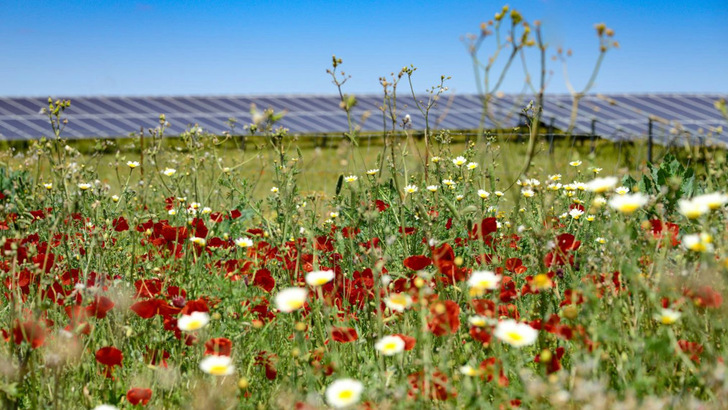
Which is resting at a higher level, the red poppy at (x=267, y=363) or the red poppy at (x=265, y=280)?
the red poppy at (x=265, y=280)

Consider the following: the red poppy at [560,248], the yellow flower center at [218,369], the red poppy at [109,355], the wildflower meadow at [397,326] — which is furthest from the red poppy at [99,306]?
the red poppy at [560,248]

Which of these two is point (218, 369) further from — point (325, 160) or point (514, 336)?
point (325, 160)

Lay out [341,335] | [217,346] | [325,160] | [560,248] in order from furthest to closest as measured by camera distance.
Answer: [325,160]
[560,248]
[341,335]
[217,346]

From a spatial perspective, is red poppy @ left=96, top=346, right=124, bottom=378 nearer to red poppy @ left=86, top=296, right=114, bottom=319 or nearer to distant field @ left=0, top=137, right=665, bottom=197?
red poppy @ left=86, top=296, right=114, bottom=319

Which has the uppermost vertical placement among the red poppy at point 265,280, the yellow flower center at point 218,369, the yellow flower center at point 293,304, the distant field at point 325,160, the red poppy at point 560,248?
the yellow flower center at point 293,304

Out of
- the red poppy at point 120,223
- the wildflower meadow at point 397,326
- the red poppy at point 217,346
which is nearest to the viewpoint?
the wildflower meadow at point 397,326

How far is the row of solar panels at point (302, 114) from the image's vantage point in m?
12.5

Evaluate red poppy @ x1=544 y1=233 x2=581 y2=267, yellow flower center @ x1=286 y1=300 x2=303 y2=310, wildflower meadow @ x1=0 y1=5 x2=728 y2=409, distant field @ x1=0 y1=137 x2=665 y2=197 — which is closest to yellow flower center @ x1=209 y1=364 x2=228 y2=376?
wildflower meadow @ x1=0 y1=5 x2=728 y2=409

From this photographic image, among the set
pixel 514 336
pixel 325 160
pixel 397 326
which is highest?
pixel 514 336

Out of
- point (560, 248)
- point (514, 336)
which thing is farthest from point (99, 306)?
point (560, 248)

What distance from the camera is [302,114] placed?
1455 cm

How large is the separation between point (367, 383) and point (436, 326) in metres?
0.30

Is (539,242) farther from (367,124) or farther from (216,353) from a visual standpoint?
(367,124)

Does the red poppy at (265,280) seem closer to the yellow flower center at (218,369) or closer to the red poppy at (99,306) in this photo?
the red poppy at (99,306)
